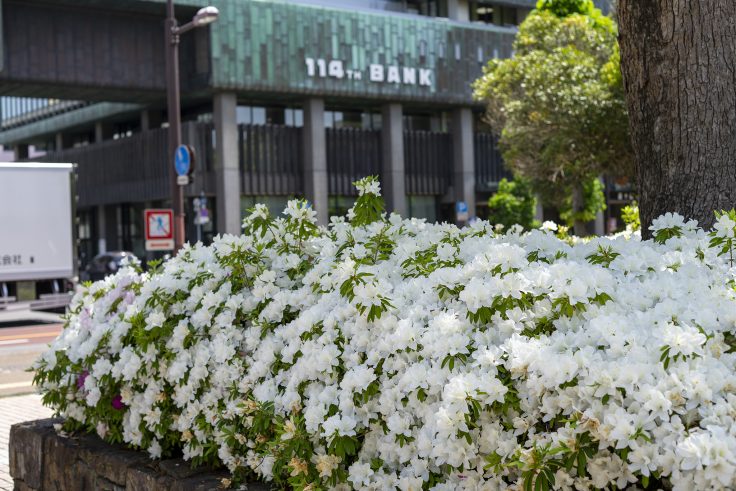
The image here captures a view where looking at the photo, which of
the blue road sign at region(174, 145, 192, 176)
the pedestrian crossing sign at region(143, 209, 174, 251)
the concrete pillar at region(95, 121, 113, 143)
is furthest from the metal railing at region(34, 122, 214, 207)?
the pedestrian crossing sign at region(143, 209, 174, 251)

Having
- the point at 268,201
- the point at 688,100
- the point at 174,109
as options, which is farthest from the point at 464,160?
the point at 688,100

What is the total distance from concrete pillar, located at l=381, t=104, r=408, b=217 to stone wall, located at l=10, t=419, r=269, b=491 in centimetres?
3960

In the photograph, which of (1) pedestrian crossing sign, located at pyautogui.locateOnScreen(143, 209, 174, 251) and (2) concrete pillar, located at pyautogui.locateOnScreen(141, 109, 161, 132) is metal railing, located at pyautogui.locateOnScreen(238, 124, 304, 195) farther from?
(1) pedestrian crossing sign, located at pyautogui.locateOnScreen(143, 209, 174, 251)

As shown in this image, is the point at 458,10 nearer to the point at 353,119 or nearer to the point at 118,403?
the point at 353,119

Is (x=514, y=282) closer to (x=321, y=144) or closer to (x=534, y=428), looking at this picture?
(x=534, y=428)

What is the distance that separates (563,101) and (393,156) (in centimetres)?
1432

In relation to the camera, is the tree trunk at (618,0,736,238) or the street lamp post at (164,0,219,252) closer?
the tree trunk at (618,0,736,238)

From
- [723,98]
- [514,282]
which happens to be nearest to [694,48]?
[723,98]

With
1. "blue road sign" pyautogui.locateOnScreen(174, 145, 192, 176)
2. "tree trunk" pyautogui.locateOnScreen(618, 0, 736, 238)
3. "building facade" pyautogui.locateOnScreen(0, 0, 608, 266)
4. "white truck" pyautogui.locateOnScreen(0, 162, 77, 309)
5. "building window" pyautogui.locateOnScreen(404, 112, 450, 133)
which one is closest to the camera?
"tree trunk" pyautogui.locateOnScreen(618, 0, 736, 238)

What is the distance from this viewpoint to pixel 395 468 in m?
3.52

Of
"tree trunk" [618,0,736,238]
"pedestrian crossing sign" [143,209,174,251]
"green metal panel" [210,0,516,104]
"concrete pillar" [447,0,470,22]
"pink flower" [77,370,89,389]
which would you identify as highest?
"concrete pillar" [447,0,470,22]

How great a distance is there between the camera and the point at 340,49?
42062 mm

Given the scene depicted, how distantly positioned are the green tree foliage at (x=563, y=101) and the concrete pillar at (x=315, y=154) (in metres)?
7.46

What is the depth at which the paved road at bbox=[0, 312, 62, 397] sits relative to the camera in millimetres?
12633
